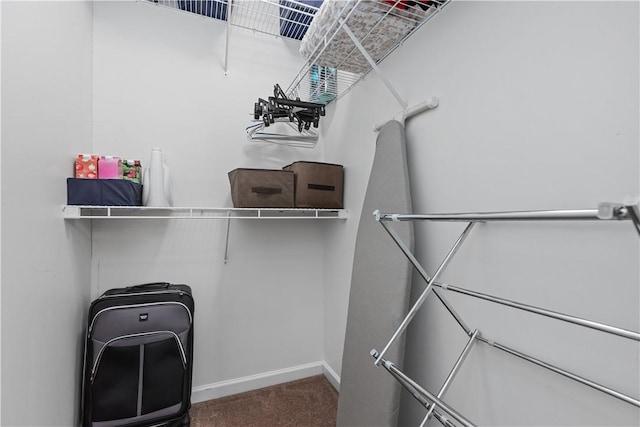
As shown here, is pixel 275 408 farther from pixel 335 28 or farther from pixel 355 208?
pixel 335 28

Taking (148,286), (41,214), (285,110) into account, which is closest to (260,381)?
(148,286)

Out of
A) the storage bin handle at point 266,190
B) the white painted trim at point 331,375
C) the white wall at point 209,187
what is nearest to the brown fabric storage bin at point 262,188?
the storage bin handle at point 266,190

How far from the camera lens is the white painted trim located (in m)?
1.84

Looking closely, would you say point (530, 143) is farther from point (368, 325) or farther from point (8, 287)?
point (8, 287)

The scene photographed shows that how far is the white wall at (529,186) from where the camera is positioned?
632mm

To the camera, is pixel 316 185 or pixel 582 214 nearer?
pixel 582 214

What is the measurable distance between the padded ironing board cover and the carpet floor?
0.38 metres

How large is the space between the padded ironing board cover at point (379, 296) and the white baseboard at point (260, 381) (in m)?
0.65

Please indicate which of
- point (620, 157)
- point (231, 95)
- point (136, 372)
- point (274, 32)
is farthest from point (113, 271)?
point (620, 157)

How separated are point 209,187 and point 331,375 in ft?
4.78

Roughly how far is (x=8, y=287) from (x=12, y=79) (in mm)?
556

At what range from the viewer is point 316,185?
5.50 ft

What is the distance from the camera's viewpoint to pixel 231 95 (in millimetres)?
1855

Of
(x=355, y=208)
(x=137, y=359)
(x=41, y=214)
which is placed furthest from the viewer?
(x=355, y=208)
